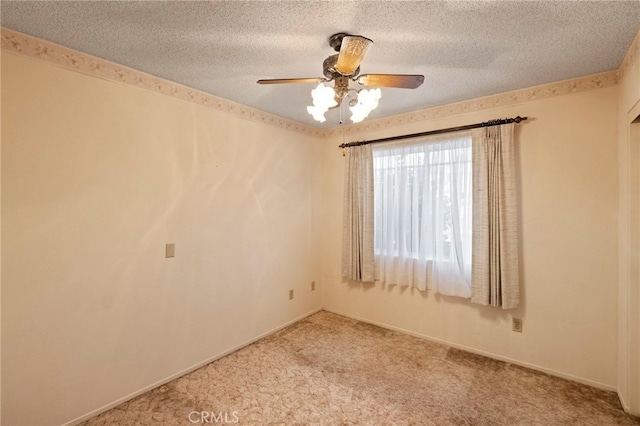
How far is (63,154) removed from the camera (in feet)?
6.25

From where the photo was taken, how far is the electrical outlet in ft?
8.71

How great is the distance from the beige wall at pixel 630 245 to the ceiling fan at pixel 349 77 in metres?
1.62

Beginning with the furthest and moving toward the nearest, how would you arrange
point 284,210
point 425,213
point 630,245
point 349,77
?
point 284,210 < point 425,213 < point 630,245 < point 349,77

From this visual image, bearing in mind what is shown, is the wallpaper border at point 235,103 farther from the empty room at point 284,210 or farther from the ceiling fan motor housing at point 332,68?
the ceiling fan motor housing at point 332,68

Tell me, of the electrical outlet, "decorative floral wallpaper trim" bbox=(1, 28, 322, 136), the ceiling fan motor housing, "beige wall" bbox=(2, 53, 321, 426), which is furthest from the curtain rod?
the electrical outlet

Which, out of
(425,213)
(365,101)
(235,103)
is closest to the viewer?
(365,101)

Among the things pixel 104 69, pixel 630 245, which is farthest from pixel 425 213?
pixel 104 69

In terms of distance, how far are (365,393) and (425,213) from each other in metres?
1.83

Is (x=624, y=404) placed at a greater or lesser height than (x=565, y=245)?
lesser

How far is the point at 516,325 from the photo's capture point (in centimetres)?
267

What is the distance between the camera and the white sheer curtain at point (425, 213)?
292cm

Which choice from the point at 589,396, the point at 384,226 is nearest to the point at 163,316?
the point at 384,226

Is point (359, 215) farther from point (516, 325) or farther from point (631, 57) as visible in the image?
point (631, 57)

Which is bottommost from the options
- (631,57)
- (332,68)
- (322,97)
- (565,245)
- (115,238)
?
(565,245)
